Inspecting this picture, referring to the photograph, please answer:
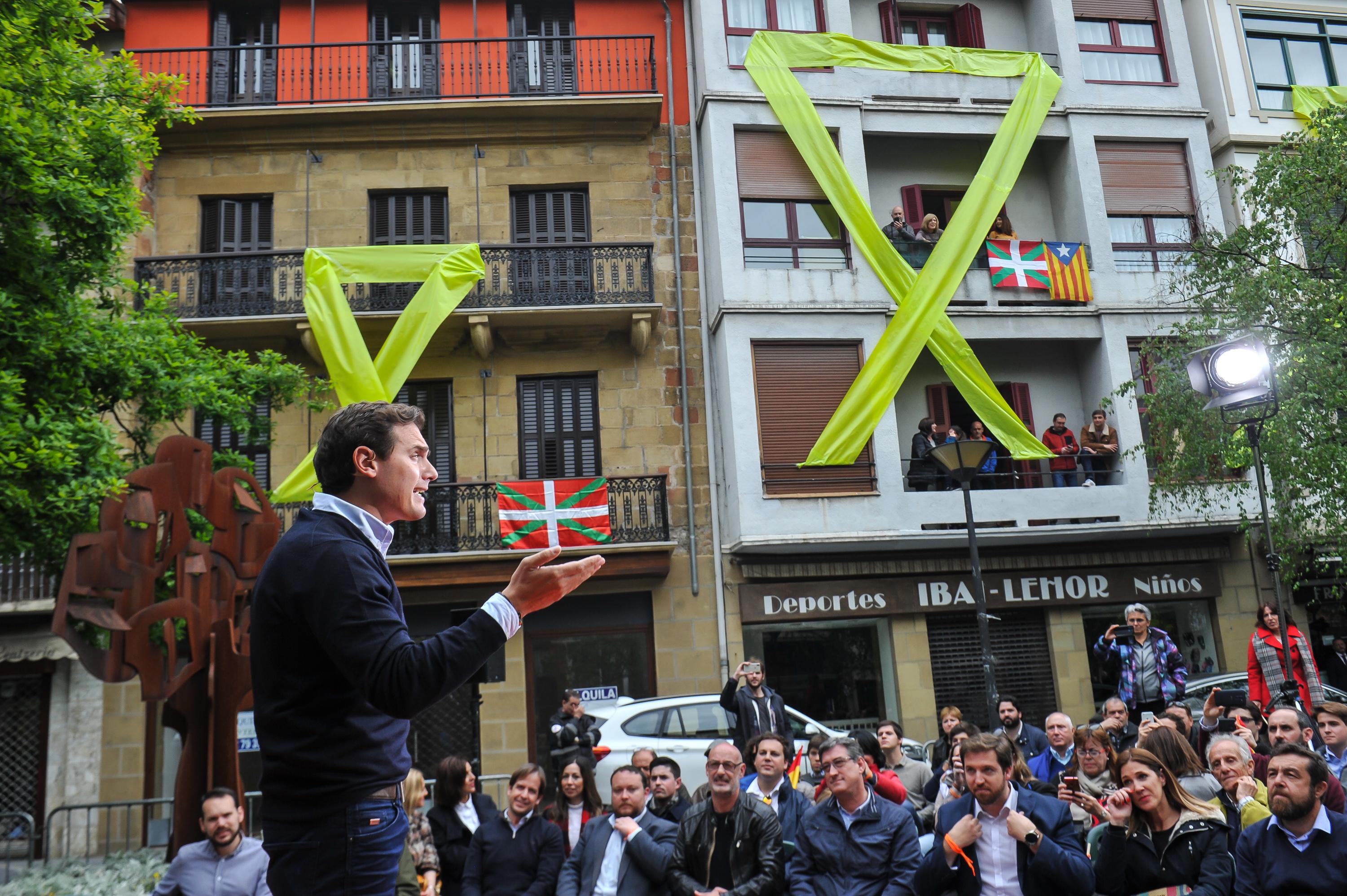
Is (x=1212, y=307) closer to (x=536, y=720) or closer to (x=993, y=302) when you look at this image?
(x=993, y=302)

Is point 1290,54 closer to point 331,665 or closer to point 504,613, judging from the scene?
point 504,613

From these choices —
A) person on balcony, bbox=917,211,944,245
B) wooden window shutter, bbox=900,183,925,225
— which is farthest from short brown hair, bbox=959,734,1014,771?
A: wooden window shutter, bbox=900,183,925,225

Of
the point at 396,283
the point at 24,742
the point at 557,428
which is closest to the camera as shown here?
the point at 24,742

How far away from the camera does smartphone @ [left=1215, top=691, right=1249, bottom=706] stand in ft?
30.2

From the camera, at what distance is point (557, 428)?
18422mm

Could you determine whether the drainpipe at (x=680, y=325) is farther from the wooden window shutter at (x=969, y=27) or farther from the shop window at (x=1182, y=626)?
the shop window at (x=1182, y=626)

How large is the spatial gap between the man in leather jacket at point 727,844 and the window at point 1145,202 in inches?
622

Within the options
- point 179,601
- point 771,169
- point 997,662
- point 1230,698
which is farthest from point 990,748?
point 771,169

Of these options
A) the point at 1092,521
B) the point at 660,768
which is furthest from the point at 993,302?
the point at 660,768

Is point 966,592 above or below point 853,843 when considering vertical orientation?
above

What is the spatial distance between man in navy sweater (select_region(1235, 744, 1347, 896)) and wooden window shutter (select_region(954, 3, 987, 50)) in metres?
17.8

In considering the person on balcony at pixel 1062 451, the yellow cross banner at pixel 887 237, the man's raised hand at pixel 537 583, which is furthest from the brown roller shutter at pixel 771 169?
the man's raised hand at pixel 537 583

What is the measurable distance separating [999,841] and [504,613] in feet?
15.3

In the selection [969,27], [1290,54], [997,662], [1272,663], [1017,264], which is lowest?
[1272,663]
